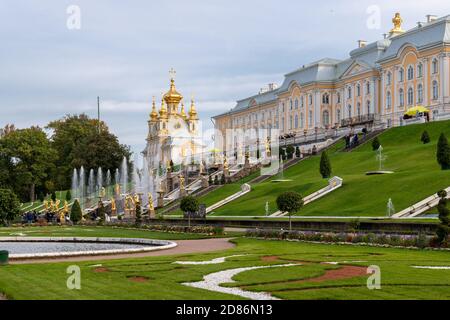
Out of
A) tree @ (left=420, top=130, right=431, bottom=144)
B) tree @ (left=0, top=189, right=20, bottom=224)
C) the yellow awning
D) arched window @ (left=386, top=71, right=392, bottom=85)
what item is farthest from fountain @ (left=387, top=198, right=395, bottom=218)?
arched window @ (left=386, top=71, right=392, bottom=85)

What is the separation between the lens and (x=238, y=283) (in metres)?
13.2

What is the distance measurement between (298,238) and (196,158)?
53.3m

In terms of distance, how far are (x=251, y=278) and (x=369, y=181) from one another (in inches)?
939

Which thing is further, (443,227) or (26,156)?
(26,156)

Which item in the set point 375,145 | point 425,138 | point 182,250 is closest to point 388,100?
point 375,145

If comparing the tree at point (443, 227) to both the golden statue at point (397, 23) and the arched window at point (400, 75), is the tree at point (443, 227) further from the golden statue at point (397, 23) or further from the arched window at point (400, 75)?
the golden statue at point (397, 23)

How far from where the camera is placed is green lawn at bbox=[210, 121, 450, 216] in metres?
32.3

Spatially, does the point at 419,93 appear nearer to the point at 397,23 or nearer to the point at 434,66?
the point at 434,66

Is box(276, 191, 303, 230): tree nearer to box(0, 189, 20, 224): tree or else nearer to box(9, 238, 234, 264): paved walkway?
box(9, 238, 234, 264): paved walkway

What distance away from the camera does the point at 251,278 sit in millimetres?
13906

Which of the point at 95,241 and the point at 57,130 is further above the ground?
the point at 57,130
